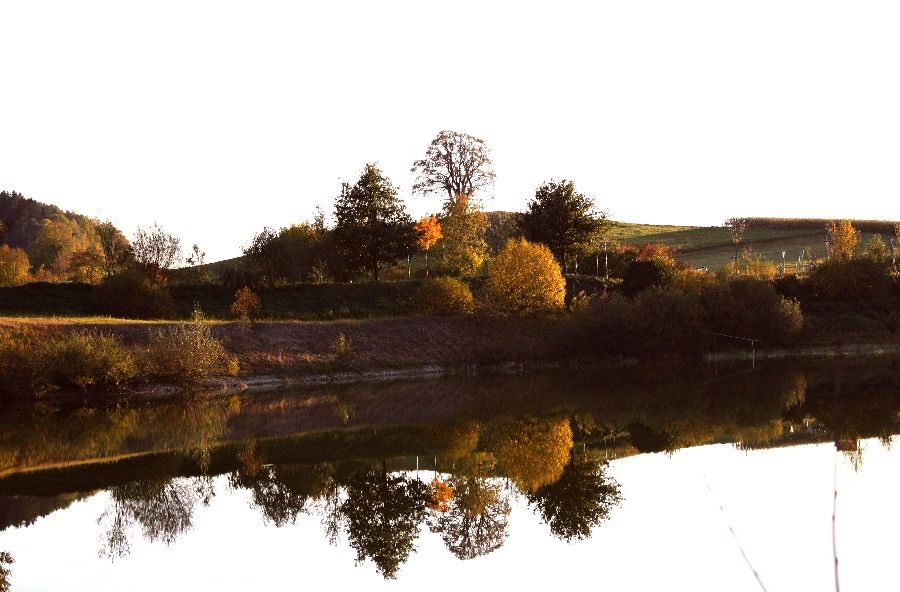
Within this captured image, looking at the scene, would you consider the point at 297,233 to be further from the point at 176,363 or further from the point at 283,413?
the point at 283,413

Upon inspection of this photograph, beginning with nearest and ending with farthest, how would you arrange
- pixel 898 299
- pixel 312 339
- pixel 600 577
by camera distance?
pixel 600 577 → pixel 312 339 → pixel 898 299

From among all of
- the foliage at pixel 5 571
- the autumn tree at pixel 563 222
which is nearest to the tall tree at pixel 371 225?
the autumn tree at pixel 563 222

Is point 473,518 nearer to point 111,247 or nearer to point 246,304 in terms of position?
point 246,304

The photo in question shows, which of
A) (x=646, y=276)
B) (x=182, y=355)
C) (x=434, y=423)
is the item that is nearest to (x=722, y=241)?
(x=646, y=276)

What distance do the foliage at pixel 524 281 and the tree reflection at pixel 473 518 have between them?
35.3 m

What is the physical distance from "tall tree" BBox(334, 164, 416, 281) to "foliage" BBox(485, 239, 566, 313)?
28.7 feet

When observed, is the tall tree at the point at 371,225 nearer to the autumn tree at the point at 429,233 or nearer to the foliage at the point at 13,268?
the autumn tree at the point at 429,233

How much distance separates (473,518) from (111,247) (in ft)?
183

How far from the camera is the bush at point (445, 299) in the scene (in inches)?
2313

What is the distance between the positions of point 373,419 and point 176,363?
1348 centimetres

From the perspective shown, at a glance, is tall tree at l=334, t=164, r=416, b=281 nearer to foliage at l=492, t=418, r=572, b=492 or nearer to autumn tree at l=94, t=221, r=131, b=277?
autumn tree at l=94, t=221, r=131, b=277

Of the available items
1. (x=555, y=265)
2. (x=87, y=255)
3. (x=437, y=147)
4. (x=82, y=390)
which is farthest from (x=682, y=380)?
(x=87, y=255)

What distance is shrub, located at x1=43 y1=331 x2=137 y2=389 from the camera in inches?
1636

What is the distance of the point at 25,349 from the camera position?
136 ft
